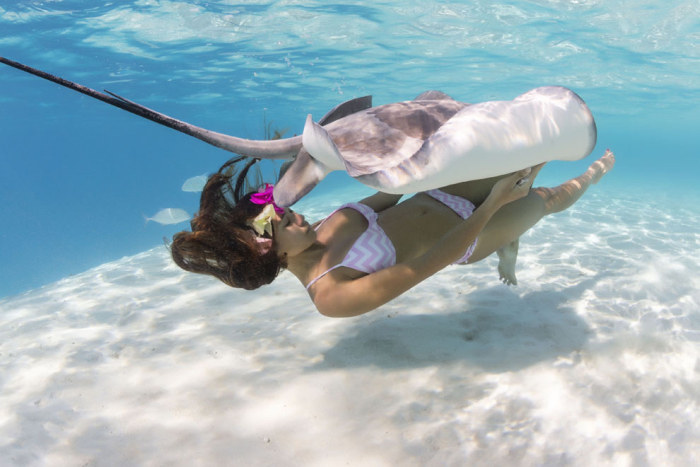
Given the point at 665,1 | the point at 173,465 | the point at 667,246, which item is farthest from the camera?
the point at 665,1

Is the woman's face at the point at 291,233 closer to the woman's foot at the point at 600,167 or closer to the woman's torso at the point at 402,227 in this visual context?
the woman's torso at the point at 402,227

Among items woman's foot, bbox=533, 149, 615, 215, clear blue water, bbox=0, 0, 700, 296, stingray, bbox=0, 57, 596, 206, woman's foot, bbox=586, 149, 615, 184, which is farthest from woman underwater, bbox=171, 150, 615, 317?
clear blue water, bbox=0, 0, 700, 296

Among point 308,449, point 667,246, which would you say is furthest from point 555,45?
point 308,449

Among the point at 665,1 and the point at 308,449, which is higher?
the point at 665,1

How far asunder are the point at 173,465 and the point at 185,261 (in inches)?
51.7

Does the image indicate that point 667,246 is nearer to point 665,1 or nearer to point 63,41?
point 665,1

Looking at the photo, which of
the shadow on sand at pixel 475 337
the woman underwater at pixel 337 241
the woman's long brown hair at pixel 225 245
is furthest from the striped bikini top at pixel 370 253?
the shadow on sand at pixel 475 337

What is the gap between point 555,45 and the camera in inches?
701

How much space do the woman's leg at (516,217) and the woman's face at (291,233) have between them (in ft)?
5.10

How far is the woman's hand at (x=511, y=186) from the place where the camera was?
8.39ft

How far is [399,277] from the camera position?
2.39 metres

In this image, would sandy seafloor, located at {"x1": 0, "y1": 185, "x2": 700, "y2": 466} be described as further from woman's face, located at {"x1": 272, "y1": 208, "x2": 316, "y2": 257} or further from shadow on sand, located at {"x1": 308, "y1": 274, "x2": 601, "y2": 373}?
woman's face, located at {"x1": 272, "y1": 208, "x2": 316, "y2": 257}

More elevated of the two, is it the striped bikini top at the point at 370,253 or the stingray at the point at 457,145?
the stingray at the point at 457,145

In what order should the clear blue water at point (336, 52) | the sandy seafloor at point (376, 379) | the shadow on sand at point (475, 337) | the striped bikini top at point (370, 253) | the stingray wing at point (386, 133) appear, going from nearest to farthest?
the sandy seafloor at point (376, 379), the stingray wing at point (386, 133), the striped bikini top at point (370, 253), the shadow on sand at point (475, 337), the clear blue water at point (336, 52)
